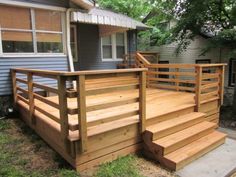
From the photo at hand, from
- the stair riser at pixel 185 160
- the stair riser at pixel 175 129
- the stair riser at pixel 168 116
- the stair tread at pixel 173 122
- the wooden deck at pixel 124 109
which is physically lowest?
the stair riser at pixel 185 160

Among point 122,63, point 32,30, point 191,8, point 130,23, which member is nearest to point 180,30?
point 191,8

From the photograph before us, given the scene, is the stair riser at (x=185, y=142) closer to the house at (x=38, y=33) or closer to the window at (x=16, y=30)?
the house at (x=38, y=33)

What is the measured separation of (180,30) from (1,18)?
5669 mm

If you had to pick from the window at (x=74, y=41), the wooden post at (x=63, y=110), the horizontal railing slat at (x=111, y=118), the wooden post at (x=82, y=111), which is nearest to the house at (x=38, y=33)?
the window at (x=74, y=41)

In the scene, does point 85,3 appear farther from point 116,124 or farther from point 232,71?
point 232,71

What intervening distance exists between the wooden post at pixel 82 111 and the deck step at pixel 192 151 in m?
1.27

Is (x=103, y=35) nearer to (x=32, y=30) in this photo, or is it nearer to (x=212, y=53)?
(x=32, y=30)

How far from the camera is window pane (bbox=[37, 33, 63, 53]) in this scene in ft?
18.2

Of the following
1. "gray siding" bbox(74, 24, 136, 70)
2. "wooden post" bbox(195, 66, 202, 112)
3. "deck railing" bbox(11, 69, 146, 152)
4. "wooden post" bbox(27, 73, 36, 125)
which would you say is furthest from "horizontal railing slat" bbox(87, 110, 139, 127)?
"gray siding" bbox(74, 24, 136, 70)

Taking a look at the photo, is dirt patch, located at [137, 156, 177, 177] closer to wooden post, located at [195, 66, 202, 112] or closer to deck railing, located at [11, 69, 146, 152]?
deck railing, located at [11, 69, 146, 152]

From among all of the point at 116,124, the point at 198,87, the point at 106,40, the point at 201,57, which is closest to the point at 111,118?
the point at 116,124

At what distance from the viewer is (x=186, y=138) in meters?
3.56

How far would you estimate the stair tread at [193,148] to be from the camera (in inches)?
→ 126

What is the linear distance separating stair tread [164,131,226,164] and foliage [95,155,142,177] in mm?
535
